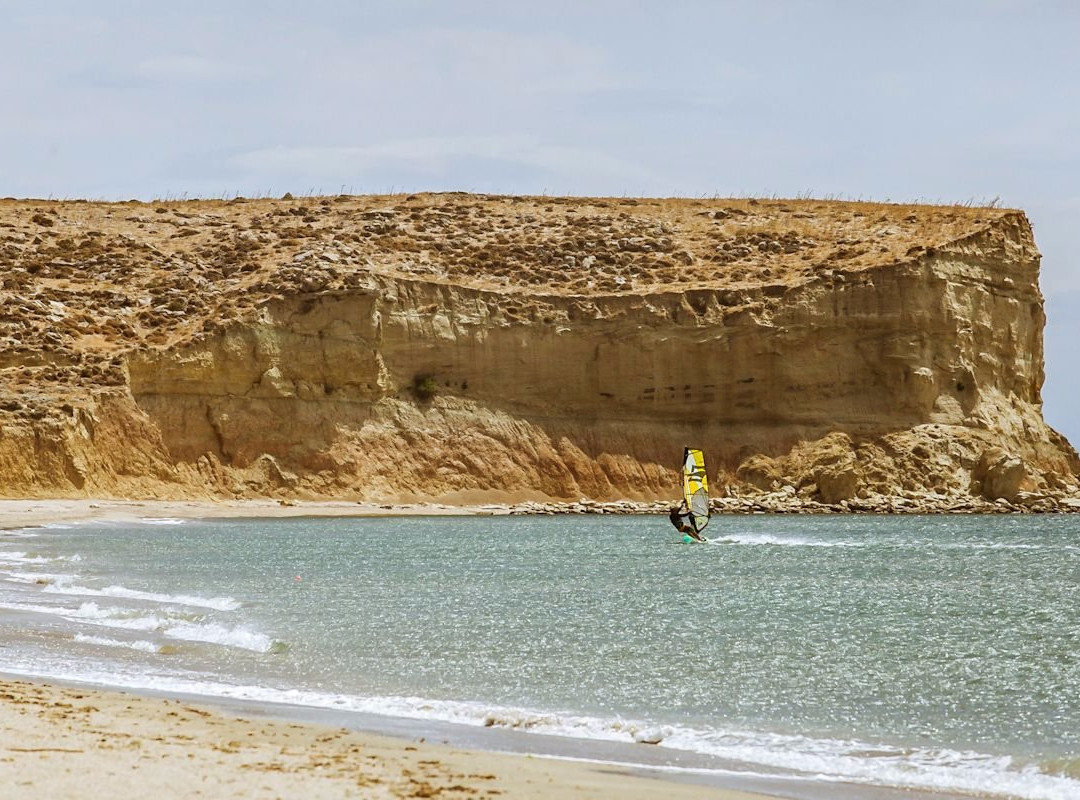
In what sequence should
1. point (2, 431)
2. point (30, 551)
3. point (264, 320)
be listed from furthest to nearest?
point (264, 320) → point (2, 431) → point (30, 551)

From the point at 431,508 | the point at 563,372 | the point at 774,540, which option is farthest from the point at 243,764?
the point at 563,372

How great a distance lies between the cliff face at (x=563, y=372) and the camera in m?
54.5

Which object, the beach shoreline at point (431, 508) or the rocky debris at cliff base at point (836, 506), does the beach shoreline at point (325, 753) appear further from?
the rocky debris at cliff base at point (836, 506)

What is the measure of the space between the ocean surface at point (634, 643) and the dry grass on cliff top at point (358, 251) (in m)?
24.3

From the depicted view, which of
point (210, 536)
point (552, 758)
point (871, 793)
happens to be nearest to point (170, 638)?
point (552, 758)

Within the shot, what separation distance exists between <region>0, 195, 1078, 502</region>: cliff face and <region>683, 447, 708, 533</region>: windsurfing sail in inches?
533

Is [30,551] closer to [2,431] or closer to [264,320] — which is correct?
[2,431]

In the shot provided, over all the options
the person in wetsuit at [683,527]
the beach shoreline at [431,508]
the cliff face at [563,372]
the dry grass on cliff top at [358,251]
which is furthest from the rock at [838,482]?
the person in wetsuit at [683,527]

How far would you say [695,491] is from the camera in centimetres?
4238

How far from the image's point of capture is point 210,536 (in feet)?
126

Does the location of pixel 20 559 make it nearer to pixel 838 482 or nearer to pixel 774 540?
pixel 774 540

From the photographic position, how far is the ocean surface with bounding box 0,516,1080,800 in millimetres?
11539

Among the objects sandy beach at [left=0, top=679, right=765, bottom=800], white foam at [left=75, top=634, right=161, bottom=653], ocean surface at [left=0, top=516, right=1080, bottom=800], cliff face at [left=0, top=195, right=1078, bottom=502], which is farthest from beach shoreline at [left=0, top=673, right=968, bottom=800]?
cliff face at [left=0, top=195, right=1078, bottom=502]

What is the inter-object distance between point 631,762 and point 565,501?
4705cm
